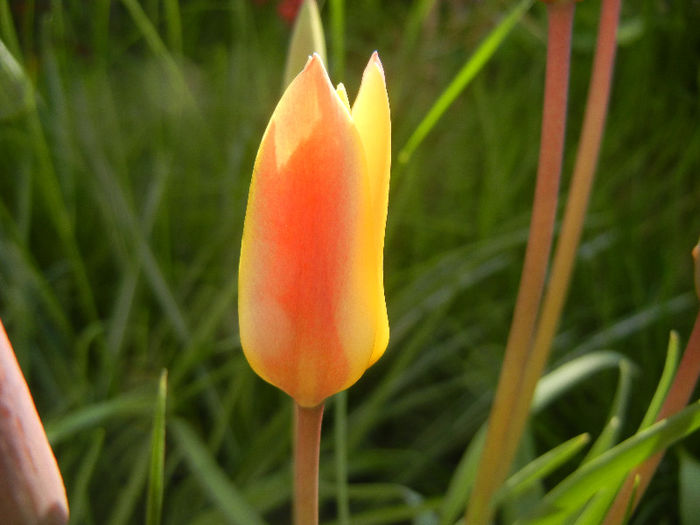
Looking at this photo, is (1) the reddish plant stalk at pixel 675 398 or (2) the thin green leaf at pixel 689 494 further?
(2) the thin green leaf at pixel 689 494

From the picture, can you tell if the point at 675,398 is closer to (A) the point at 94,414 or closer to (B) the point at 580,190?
(B) the point at 580,190

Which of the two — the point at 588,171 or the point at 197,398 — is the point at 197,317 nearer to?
the point at 197,398

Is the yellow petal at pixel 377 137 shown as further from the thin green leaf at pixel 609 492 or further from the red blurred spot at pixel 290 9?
the red blurred spot at pixel 290 9

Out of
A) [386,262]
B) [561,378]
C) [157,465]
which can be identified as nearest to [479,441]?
[561,378]

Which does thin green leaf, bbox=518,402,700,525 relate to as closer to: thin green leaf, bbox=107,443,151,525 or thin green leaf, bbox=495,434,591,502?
thin green leaf, bbox=495,434,591,502

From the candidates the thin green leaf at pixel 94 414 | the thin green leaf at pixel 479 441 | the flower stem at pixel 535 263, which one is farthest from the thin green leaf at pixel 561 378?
the thin green leaf at pixel 94 414

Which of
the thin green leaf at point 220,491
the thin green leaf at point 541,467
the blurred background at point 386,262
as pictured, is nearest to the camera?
the thin green leaf at point 541,467
